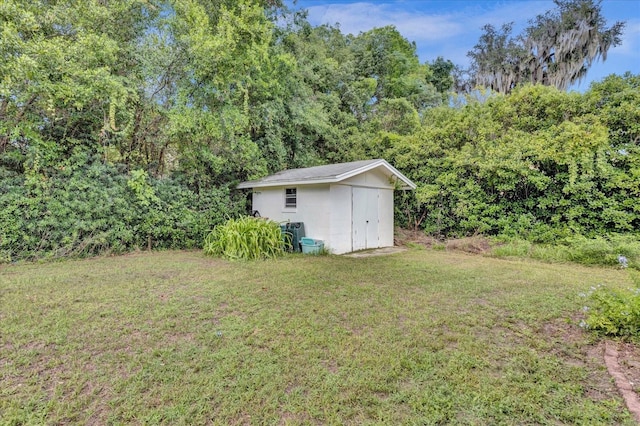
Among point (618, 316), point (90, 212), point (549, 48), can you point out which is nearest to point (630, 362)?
point (618, 316)

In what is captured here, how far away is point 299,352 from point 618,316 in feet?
11.0

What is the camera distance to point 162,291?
4.89 m

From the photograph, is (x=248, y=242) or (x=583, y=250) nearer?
(x=583, y=250)

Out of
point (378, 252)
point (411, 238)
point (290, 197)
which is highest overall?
point (290, 197)

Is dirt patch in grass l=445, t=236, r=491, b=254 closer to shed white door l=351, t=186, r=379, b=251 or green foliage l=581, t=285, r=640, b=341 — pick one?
shed white door l=351, t=186, r=379, b=251

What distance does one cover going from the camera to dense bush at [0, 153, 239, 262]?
22.6 feet

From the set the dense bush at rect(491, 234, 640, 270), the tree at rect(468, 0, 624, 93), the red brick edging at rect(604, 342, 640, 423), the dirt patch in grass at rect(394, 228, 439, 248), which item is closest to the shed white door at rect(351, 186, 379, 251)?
the dirt patch in grass at rect(394, 228, 439, 248)

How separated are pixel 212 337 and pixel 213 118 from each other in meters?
6.99

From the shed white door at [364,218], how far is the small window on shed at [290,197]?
5.68ft

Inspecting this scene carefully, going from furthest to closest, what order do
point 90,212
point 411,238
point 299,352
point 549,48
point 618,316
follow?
Result: point 549,48, point 411,238, point 90,212, point 618,316, point 299,352

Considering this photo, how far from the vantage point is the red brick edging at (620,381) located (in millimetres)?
2221

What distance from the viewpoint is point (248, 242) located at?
301 inches

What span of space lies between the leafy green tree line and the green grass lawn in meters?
2.80

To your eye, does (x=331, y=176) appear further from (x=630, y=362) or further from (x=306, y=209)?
(x=630, y=362)
